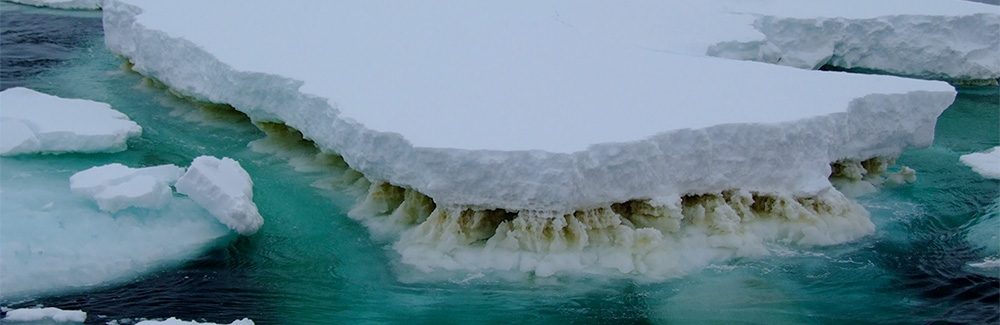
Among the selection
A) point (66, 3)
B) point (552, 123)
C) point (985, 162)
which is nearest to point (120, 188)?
point (552, 123)

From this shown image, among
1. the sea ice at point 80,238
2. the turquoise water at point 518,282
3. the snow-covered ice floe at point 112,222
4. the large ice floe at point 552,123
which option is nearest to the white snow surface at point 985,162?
the turquoise water at point 518,282

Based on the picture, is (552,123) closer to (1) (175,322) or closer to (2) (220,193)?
(2) (220,193)

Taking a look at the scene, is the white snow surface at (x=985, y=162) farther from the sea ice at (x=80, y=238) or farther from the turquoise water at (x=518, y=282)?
the sea ice at (x=80, y=238)

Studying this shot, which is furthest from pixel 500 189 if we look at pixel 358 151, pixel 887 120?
pixel 887 120

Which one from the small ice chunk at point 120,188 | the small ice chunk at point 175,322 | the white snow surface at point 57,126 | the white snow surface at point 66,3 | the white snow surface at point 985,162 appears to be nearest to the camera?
the small ice chunk at point 175,322

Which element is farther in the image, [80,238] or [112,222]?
[112,222]

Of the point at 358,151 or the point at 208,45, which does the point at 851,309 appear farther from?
the point at 208,45
